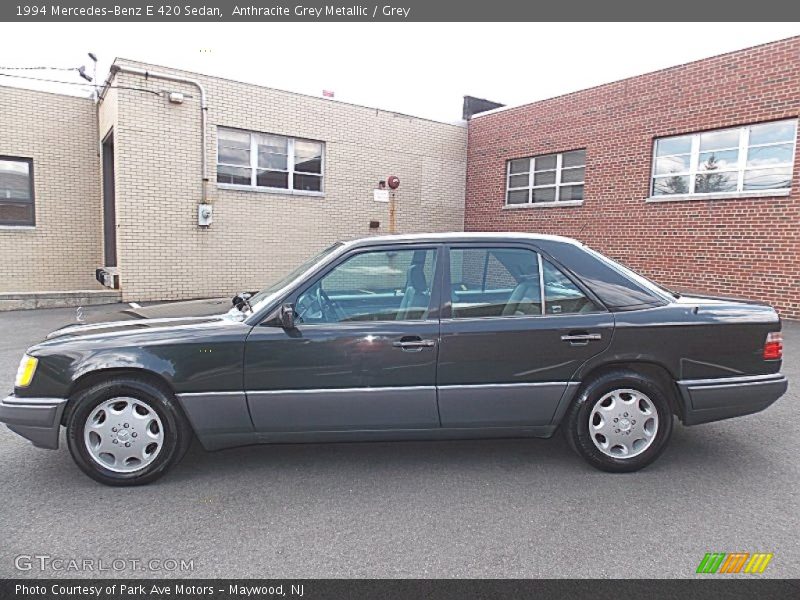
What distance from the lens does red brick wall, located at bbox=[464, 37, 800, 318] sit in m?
9.17

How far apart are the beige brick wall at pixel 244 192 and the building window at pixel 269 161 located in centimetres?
22

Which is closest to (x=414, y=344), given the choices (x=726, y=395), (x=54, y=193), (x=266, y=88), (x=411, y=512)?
(x=411, y=512)

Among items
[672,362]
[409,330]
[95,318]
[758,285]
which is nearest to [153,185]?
[95,318]

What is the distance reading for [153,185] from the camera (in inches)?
414

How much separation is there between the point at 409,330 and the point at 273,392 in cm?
95

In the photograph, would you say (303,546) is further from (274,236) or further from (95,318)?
(274,236)

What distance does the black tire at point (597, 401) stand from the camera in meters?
3.46

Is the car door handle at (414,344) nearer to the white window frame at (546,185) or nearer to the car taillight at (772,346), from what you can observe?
the car taillight at (772,346)

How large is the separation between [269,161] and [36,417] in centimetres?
966

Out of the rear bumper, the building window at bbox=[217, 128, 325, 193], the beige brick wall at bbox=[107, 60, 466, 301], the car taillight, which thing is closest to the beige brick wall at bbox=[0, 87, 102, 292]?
the beige brick wall at bbox=[107, 60, 466, 301]

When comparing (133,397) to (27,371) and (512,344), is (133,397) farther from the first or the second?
(512,344)

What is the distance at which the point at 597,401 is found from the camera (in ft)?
11.4
